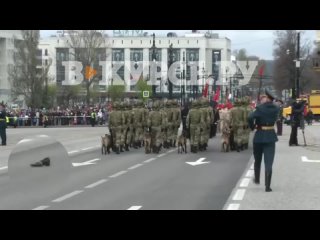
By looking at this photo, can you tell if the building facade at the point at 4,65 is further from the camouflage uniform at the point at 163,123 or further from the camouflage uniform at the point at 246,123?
the camouflage uniform at the point at 246,123

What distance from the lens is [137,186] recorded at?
1312 centimetres

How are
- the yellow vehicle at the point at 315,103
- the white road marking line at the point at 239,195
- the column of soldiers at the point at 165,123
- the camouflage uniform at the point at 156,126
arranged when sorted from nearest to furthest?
the white road marking line at the point at 239,195
the column of soldiers at the point at 165,123
the camouflage uniform at the point at 156,126
the yellow vehicle at the point at 315,103

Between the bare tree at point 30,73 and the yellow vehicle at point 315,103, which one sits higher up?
the bare tree at point 30,73

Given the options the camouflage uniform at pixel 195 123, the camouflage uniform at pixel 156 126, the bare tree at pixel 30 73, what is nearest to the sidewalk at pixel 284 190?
the camouflage uniform at pixel 195 123

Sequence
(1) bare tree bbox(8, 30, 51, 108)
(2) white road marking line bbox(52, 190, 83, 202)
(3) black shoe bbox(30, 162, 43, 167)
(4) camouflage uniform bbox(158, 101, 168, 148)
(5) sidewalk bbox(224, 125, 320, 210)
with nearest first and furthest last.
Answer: (5) sidewalk bbox(224, 125, 320, 210) < (2) white road marking line bbox(52, 190, 83, 202) < (3) black shoe bbox(30, 162, 43, 167) < (4) camouflage uniform bbox(158, 101, 168, 148) < (1) bare tree bbox(8, 30, 51, 108)

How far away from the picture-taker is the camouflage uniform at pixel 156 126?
2209 centimetres

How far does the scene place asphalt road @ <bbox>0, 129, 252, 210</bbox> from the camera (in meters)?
10.7

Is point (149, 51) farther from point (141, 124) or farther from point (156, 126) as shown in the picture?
point (156, 126)

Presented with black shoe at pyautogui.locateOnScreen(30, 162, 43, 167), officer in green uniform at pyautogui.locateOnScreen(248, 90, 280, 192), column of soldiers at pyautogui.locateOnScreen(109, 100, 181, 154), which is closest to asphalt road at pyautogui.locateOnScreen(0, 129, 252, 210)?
black shoe at pyautogui.locateOnScreen(30, 162, 43, 167)

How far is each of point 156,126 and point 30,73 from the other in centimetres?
5492

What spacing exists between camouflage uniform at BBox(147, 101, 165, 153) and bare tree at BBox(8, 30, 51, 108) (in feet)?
170

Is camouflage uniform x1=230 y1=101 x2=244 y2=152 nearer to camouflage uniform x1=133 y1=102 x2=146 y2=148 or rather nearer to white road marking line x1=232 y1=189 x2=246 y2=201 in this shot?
camouflage uniform x1=133 y1=102 x2=146 y2=148

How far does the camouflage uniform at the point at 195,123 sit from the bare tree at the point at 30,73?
174 ft
